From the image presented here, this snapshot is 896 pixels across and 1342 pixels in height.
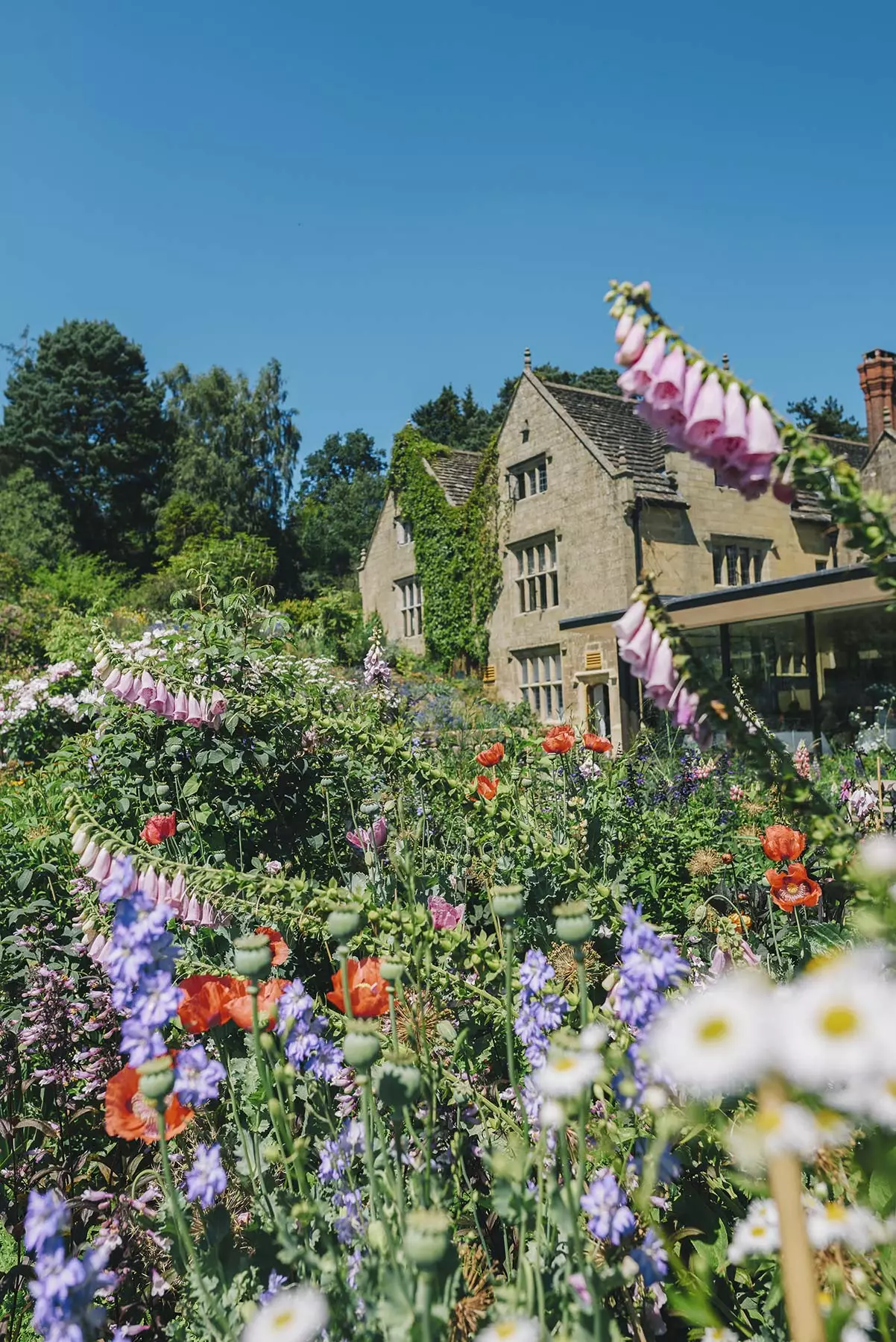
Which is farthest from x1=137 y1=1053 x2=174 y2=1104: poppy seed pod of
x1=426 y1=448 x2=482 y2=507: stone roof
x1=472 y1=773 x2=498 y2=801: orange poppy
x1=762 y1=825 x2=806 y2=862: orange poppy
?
x1=426 y1=448 x2=482 y2=507: stone roof

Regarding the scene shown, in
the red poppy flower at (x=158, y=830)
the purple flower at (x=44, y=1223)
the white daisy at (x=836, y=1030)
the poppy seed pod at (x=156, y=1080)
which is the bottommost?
the purple flower at (x=44, y=1223)

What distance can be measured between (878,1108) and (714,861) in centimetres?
222

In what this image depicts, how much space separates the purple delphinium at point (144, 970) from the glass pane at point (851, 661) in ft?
42.0

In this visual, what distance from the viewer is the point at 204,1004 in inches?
56.1

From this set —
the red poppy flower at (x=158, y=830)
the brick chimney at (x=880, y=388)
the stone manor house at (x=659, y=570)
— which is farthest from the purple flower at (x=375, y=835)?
the brick chimney at (x=880, y=388)

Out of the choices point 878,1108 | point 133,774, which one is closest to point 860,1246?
point 878,1108

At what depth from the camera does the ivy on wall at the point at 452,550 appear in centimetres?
1939

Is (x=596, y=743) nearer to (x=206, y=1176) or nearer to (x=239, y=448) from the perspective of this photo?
(x=206, y=1176)

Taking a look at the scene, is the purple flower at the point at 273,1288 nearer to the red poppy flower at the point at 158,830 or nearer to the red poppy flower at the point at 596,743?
the red poppy flower at the point at 158,830

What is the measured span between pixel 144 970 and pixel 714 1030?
28.8 inches

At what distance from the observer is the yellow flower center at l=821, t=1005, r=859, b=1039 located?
1.71 ft

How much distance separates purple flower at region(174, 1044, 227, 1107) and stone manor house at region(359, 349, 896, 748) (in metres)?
11.6

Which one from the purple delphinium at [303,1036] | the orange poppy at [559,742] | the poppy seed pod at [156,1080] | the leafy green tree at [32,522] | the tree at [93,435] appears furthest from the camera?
the tree at [93,435]

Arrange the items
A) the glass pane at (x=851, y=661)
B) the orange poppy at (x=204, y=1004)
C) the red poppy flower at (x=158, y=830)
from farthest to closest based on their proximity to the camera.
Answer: the glass pane at (x=851, y=661), the red poppy flower at (x=158, y=830), the orange poppy at (x=204, y=1004)
